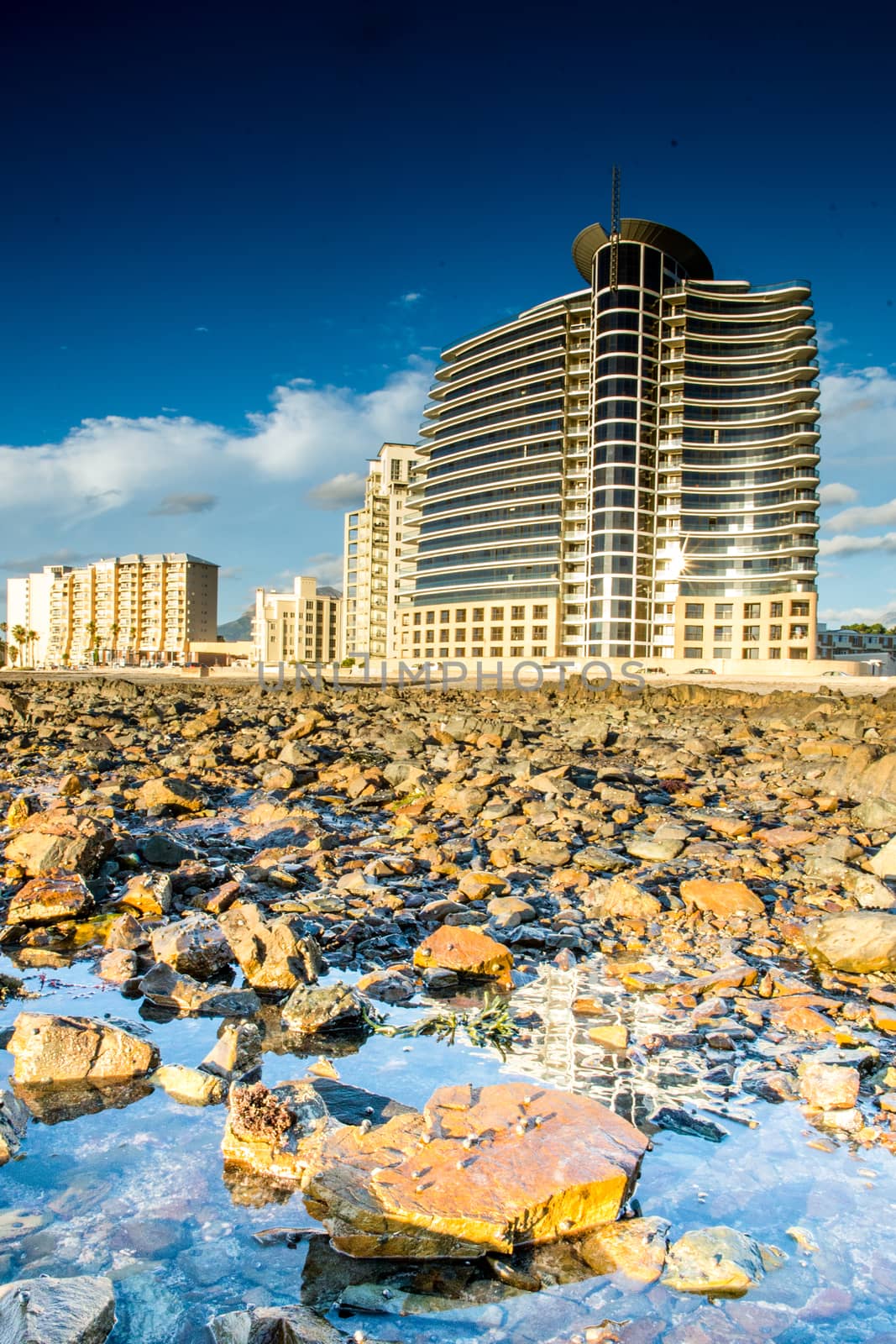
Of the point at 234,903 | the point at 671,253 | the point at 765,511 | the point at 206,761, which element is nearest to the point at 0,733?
the point at 206,761

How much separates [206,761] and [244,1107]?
12.0 m

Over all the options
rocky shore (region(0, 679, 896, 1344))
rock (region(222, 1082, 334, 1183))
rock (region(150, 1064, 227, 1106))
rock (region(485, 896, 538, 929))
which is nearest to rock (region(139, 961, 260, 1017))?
rocky shore (region(0, 679, 896, 1344))

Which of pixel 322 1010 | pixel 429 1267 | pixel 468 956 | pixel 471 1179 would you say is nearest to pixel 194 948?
pixel 322 1010

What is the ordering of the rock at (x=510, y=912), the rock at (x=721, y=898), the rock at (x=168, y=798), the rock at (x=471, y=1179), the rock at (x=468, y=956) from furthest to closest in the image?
the rock at (x=168, y=798), the rock at (x=721, y=898), the rock at (x=510, y=912), the rock at (x=468, y=956), the rock at (x=471, y=1179)

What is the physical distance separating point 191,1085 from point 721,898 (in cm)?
528

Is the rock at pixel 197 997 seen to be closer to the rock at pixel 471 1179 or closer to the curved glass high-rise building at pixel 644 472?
the rock at pixel 471 1179

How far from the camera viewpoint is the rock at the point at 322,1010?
18.4 feet

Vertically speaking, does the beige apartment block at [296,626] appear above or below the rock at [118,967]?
above

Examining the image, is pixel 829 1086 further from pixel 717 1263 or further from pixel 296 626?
pixel 296 626

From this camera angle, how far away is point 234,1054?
5008 millimetres

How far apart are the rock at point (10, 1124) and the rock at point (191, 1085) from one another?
71 centimetres

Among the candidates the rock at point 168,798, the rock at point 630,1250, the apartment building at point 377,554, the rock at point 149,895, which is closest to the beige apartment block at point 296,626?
the apartment building at point 377,554

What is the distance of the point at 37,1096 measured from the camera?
180 inches

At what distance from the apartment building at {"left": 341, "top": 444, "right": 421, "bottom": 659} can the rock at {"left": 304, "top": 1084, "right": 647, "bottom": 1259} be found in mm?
140848
